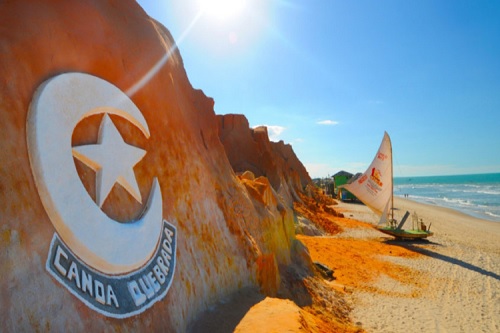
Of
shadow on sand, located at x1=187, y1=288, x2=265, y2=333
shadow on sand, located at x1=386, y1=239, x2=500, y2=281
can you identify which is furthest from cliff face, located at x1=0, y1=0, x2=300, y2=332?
shadow on sand, located at x1=386, y1=239, x2=500, y2=281

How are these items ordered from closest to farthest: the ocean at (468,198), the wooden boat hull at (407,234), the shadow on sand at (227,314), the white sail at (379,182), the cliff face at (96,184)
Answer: the cliff face at (96,184)
the shadow on sand at (227,314)
the wooden boat hull at (407,234)
the white sail at (379,182)
the ocean at (468,198)

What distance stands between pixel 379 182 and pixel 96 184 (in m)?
24.1

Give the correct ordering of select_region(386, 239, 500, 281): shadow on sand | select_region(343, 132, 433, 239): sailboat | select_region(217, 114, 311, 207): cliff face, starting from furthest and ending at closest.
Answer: select_region(217, 114, 311, 207): cliff face < select_region(343, 132, 433, 239): sailboat < select_region(386, 239, 500, 281): shadow on sand

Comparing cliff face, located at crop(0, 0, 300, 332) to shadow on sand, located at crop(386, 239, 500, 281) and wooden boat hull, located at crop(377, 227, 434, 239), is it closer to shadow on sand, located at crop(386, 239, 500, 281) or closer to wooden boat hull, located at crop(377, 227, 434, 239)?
shadow on sand, located at crop(386, 239, 500, 281)

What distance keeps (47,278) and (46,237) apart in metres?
0.39

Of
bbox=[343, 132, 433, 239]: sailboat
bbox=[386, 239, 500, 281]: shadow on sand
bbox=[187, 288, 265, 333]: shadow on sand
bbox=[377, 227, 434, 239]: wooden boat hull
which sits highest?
bbox=[343, 132, 433, 239]: sailboat

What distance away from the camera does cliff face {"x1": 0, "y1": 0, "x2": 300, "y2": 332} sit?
307cm

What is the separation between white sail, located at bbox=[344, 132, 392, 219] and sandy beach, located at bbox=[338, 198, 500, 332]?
3972mm

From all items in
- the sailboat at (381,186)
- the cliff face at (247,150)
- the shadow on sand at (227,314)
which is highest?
the cliff face at (247,150)

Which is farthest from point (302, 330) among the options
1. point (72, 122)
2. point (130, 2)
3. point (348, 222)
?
point (348, 222)

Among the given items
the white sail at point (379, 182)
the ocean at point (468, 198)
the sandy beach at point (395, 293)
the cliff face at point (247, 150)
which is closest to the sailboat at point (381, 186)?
the white sail at point (379, 182)

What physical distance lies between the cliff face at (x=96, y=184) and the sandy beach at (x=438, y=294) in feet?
16.8

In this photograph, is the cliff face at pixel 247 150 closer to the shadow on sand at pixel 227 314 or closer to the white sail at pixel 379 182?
the white sail at pixel 379 182

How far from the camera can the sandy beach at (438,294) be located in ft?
32.2
